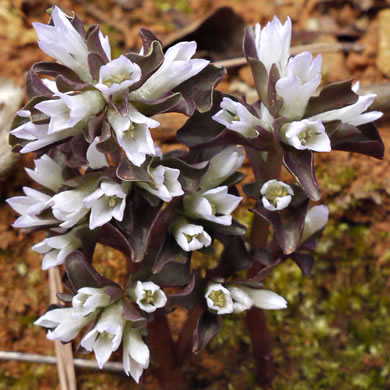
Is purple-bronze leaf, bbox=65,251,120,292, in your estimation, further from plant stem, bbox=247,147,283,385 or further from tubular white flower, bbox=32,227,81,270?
plant stem, bbox=247,147,283,385

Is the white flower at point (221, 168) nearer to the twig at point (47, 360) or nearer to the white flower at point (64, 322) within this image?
the white flower at point (64, 322)

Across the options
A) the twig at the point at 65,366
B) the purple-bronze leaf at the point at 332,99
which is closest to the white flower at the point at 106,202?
the purple-bronze leaf at the point at 332,99

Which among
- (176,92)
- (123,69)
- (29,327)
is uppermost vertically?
(123,69)

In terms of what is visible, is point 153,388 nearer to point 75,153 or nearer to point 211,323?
point 211,323

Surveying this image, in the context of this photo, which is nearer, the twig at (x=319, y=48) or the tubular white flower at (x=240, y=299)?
the tubular white flower at (x=240, y=299)

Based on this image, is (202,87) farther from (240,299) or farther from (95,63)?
(240,299)

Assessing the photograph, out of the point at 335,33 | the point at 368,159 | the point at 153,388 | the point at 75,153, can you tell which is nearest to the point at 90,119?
the point at 75,153
